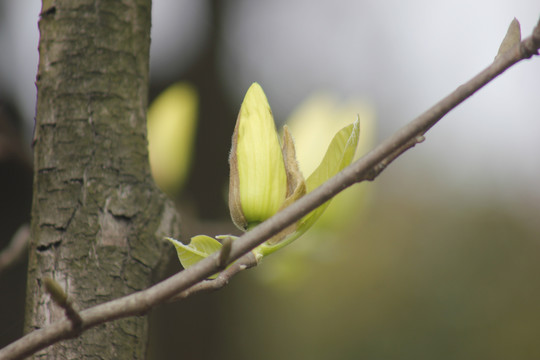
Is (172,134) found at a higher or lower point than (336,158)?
higher

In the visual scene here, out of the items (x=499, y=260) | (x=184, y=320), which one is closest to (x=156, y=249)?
(x=184, y=320)

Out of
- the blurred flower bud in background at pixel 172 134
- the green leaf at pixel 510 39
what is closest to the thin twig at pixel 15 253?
the blurred flower bud in background at pixel 172 134

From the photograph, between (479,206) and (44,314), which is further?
(479,206)

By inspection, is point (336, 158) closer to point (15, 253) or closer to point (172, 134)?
point (172, 134)

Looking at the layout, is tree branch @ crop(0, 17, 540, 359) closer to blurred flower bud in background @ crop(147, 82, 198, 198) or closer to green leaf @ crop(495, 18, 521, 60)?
green leaf @ crop(495, 18, 521, 60)

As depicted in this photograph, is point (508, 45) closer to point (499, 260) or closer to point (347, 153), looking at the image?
point (347, 153)

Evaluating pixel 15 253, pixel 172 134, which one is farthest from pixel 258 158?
pixel 15 253
